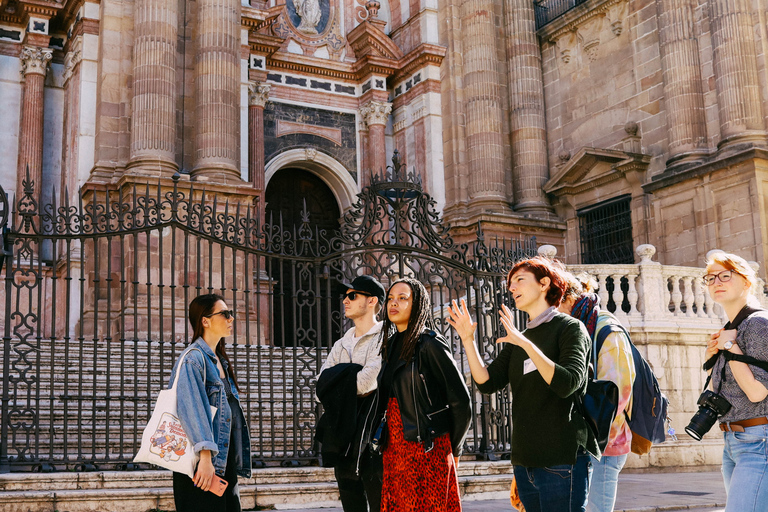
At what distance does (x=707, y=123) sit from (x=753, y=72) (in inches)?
51.4

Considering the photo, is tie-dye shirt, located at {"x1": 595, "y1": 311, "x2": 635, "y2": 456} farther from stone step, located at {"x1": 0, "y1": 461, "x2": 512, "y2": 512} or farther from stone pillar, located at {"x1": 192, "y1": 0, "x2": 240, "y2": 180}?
stone pillar, located at {"x1": 192, "y1": 0, "x2": 240, "y2": 180}

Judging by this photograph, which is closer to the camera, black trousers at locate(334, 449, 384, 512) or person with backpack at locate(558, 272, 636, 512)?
person with backpack at locate(558, 272, 636, 512)

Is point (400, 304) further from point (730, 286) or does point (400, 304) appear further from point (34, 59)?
point (34, 59)

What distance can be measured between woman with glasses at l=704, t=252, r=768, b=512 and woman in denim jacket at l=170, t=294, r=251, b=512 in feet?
8.35

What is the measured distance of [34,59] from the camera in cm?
1847

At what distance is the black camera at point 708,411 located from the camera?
14.6ft

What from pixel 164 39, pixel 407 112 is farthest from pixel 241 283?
pixel 407 112

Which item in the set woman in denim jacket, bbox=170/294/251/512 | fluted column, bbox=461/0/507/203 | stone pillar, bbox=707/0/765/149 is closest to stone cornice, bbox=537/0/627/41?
fluted column, bbox=461/0/507/203

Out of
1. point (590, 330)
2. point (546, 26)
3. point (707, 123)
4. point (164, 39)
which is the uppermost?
point (546, 26)

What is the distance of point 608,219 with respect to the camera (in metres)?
19.6

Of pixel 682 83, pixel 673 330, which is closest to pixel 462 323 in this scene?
pixel 673 330

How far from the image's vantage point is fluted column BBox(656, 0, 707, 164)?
1745cm

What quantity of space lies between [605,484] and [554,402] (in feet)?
2.90

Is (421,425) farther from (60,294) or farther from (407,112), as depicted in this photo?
(407,112)
